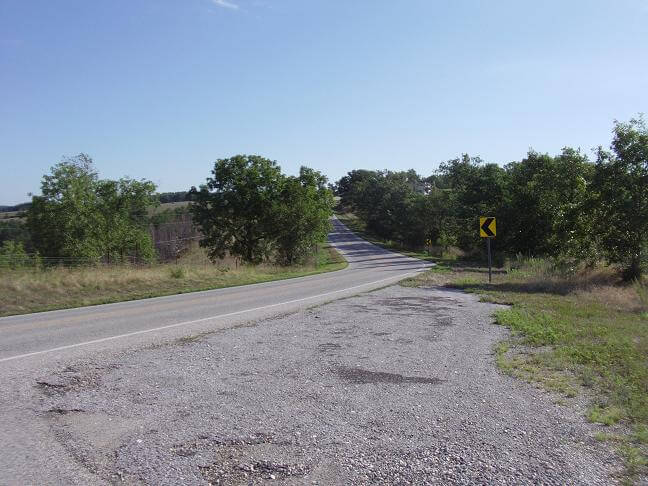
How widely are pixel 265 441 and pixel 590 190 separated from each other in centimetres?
2357

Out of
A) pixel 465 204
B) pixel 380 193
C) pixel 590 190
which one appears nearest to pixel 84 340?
pixel 590 190

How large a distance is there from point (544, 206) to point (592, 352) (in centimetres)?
3394

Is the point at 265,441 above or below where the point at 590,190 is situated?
below

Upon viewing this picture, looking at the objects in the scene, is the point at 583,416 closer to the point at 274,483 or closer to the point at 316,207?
the point at 274,483

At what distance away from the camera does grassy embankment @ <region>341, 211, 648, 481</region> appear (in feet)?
18.3

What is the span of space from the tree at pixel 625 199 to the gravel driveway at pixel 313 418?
16855 millimetres

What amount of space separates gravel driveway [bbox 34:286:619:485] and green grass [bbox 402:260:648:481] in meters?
0.33

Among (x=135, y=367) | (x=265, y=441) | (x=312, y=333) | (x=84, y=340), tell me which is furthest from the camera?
(x=312, y=333)

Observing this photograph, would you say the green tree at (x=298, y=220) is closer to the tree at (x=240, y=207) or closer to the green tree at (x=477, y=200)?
the tree at (x=240, y=207)

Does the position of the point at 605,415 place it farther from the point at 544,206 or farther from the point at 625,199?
the point at 544,206

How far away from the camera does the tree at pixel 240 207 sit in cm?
4456

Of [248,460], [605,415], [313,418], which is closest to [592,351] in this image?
[605,415]

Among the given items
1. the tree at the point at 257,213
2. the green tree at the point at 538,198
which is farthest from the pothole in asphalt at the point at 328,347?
the tree at the point at 257,213

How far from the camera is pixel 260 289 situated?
21266 mm
